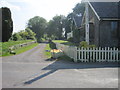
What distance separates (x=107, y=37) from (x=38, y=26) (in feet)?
215

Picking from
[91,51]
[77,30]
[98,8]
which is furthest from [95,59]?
[77,30]

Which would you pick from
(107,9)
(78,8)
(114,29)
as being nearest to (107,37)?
(114,29)

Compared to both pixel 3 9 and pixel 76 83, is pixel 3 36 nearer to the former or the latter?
pixel 3 9

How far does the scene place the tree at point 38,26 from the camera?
255 ft

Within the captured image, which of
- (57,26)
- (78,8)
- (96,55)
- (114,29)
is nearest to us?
(96,55)

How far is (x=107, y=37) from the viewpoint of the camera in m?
16.2

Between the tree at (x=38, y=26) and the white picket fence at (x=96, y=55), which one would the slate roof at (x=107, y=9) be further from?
the tree at (x=38, y=26)

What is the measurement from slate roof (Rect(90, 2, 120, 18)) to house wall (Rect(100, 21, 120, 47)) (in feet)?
3.10

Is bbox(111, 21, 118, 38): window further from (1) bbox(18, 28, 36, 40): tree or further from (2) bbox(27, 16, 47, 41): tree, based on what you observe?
(2) bbox(27, 16, 47, 41): tree

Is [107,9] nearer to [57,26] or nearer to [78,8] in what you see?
[78,8]

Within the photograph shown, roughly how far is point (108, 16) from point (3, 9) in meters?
20.6

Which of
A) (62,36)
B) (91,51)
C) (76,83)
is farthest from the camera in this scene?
(62,36)

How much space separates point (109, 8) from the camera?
17.7 meters

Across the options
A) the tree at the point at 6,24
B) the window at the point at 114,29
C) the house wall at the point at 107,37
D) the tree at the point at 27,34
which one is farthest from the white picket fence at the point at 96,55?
the tree at the point at 27,34
